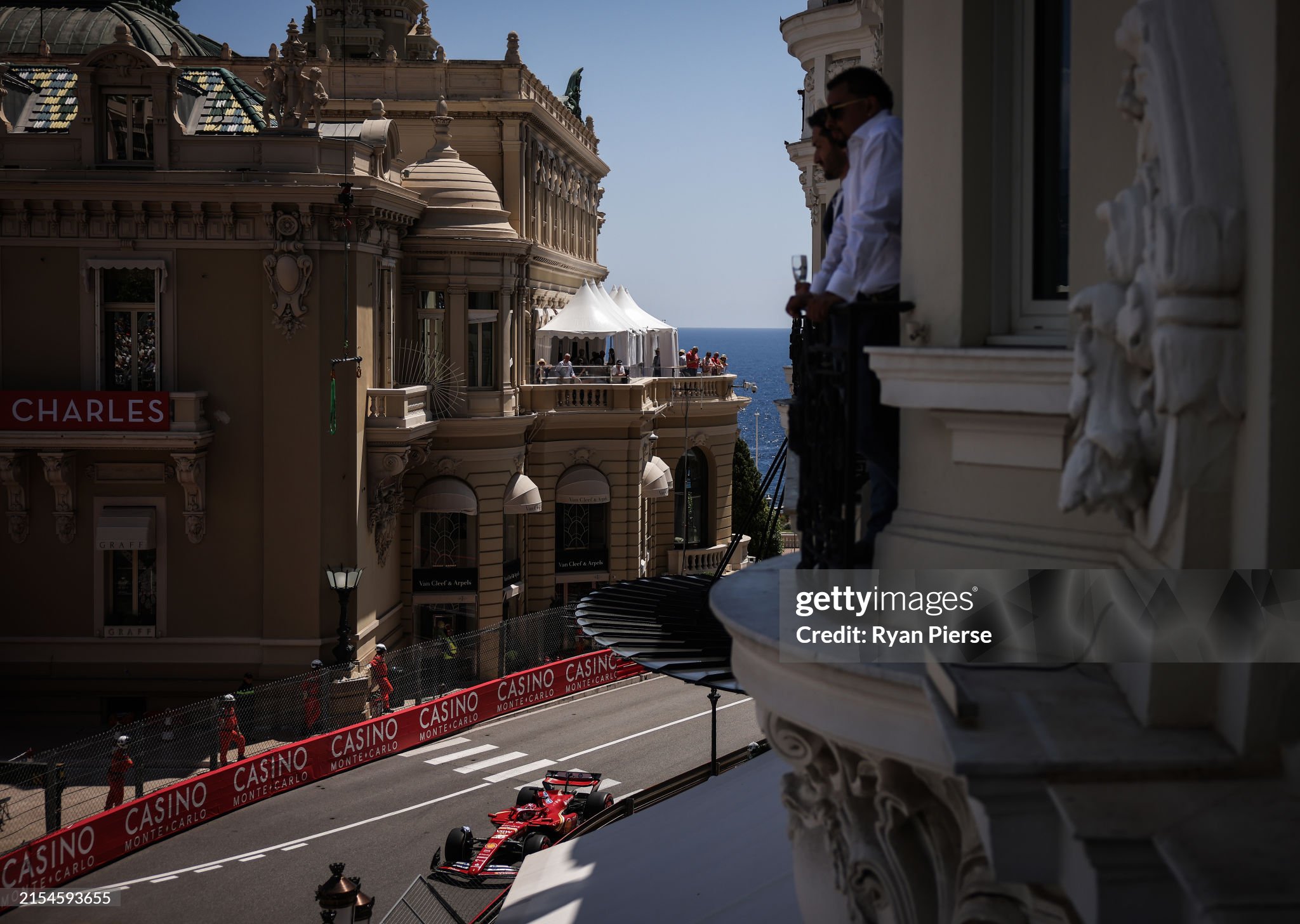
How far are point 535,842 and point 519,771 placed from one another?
7.42 metres

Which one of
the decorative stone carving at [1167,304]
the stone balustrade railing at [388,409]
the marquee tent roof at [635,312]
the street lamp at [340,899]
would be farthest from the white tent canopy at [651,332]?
the decorative stone carving at [1167,304]

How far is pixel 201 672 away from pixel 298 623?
7.31 ft

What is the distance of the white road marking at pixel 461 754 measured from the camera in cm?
2806

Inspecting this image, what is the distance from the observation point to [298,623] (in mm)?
29656

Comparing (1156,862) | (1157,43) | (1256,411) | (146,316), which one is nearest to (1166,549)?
(1256,411)

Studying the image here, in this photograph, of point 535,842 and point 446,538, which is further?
point 446,538

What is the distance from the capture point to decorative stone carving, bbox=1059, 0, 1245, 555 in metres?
4.22

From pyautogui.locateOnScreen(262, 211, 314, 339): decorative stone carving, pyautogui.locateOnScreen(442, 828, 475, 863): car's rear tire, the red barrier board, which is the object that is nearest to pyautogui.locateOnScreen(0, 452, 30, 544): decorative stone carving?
pyautogui.locateOnScreen(262, 211, 314, 339): decorative stone carving

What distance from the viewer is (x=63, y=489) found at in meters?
29.0

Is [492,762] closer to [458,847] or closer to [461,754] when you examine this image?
[461,754]

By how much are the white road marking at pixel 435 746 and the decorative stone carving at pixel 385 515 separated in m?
4.82

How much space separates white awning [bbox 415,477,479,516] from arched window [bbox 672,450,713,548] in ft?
36.5

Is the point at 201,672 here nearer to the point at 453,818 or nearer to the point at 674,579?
the point at 453,818

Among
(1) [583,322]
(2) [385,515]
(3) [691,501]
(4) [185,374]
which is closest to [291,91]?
(4) [185,374]
